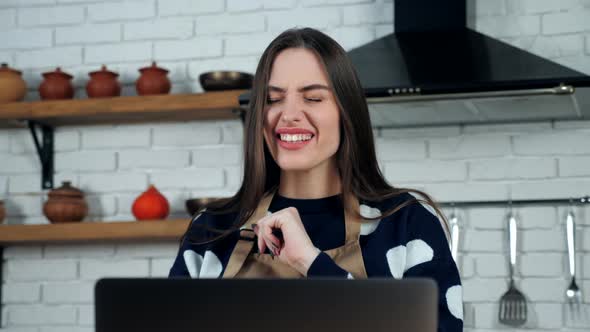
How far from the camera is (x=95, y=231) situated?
310 cm

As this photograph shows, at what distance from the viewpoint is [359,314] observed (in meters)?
0.67

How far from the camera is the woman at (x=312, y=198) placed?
134 centimetres

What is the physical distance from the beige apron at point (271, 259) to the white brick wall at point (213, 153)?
1.73 m

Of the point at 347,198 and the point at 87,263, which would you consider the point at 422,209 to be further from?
the point at 87,263

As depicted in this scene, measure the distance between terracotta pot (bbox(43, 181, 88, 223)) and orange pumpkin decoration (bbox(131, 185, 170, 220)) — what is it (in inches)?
8.9

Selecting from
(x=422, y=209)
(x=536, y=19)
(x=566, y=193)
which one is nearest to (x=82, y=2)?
(x=536, y=19)

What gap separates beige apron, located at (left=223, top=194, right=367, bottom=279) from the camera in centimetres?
136

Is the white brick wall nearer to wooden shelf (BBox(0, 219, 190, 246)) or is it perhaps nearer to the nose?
Result: wooden shelf (BBox(0, 219, 190, 246))

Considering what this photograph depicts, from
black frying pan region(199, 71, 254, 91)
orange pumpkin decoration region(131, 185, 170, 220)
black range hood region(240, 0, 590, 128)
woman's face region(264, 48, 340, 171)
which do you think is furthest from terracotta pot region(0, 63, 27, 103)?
woman's face region(264, 48, 340, 171)

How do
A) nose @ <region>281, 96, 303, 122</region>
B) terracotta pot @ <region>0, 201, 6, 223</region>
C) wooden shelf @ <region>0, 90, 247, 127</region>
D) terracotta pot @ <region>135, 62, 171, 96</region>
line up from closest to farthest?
nose @ <region>281, 96, 303, 122</region> < wooden shelf @ <region>0, 90, 247, 127</region> < terracotta pot @ <region>135, 62, 171, 96</region> < terracotta pot @ <region>0, 201, 6, 223</region>

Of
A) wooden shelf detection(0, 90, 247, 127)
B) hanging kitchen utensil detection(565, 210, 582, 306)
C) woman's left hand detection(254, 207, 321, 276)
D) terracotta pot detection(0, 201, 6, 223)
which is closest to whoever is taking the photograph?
woman's left hand detection(254, 207, 321, 276)

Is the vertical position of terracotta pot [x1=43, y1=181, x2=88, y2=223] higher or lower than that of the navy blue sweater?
lower

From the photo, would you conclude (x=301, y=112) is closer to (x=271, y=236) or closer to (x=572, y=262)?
(x=271, y=236)

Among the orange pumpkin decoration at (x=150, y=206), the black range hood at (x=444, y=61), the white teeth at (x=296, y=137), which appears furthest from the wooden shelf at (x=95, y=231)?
the white teeth at (x=296, y=137)
